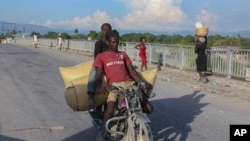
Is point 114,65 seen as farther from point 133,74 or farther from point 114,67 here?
point 133,74

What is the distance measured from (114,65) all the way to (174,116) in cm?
308

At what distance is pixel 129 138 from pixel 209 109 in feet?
15.8

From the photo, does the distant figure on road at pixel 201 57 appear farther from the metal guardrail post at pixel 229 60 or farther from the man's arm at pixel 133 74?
the man's arm at pixel 133 74

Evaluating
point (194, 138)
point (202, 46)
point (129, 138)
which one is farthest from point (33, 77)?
point (129, 138)

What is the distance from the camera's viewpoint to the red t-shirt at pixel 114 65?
575 cm

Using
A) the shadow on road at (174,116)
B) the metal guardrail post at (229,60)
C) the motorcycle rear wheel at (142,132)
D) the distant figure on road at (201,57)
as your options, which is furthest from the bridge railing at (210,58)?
the motorcycle rear wheel at (142,132)

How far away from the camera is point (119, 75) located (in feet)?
18.9

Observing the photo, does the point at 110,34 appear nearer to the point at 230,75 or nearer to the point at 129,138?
the point at 129,138

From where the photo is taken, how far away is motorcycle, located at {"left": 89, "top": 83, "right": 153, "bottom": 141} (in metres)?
5.10

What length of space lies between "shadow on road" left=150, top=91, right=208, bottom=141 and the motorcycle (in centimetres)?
127

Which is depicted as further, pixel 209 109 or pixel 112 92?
pixel 209 109

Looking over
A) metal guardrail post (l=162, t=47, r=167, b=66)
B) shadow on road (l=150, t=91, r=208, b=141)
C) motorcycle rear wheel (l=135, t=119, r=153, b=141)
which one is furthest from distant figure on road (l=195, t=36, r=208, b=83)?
motorcycle rear wheel (l=135, t=119, r=153, b=141)

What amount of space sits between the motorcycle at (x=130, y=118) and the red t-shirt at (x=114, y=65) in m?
0.24

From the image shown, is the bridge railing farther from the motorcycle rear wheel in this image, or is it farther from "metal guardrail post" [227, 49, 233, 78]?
the motorcycle rear wheel
